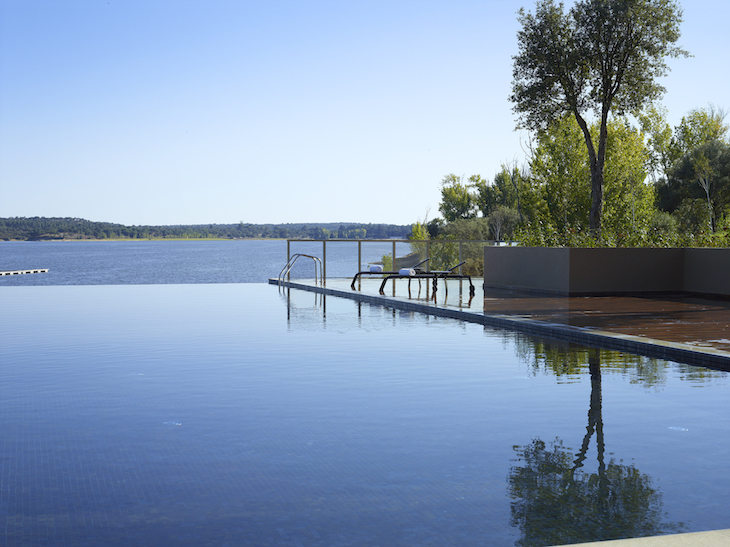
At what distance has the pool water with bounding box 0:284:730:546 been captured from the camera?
2.67 m

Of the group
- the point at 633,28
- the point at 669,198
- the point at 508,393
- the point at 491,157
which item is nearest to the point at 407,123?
the point at 491,157

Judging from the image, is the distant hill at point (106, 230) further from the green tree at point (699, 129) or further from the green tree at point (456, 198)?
the green tree at point (699, 129)

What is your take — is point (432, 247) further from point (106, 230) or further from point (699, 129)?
point (106, 230)

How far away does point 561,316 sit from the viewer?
9297 millimetres

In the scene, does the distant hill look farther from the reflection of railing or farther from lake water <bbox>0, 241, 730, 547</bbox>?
lake water <bbox>0, 241, 730, 547</bbox>

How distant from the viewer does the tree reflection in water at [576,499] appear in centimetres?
258

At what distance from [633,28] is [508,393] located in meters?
12.1

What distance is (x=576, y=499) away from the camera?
2.92m

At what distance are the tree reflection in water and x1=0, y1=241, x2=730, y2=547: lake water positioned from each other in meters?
0.01

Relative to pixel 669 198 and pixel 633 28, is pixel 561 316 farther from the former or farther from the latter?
pixel 669 198

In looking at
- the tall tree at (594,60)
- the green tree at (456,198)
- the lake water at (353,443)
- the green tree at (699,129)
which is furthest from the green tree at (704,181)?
the lake water at (353,443)

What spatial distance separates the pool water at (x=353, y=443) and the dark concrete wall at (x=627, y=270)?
5799 mm

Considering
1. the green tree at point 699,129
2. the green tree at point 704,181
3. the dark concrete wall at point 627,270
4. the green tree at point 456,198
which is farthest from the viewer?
the green tree at point 456,198

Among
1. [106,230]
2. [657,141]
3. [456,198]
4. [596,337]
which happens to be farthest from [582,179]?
[106,230]
